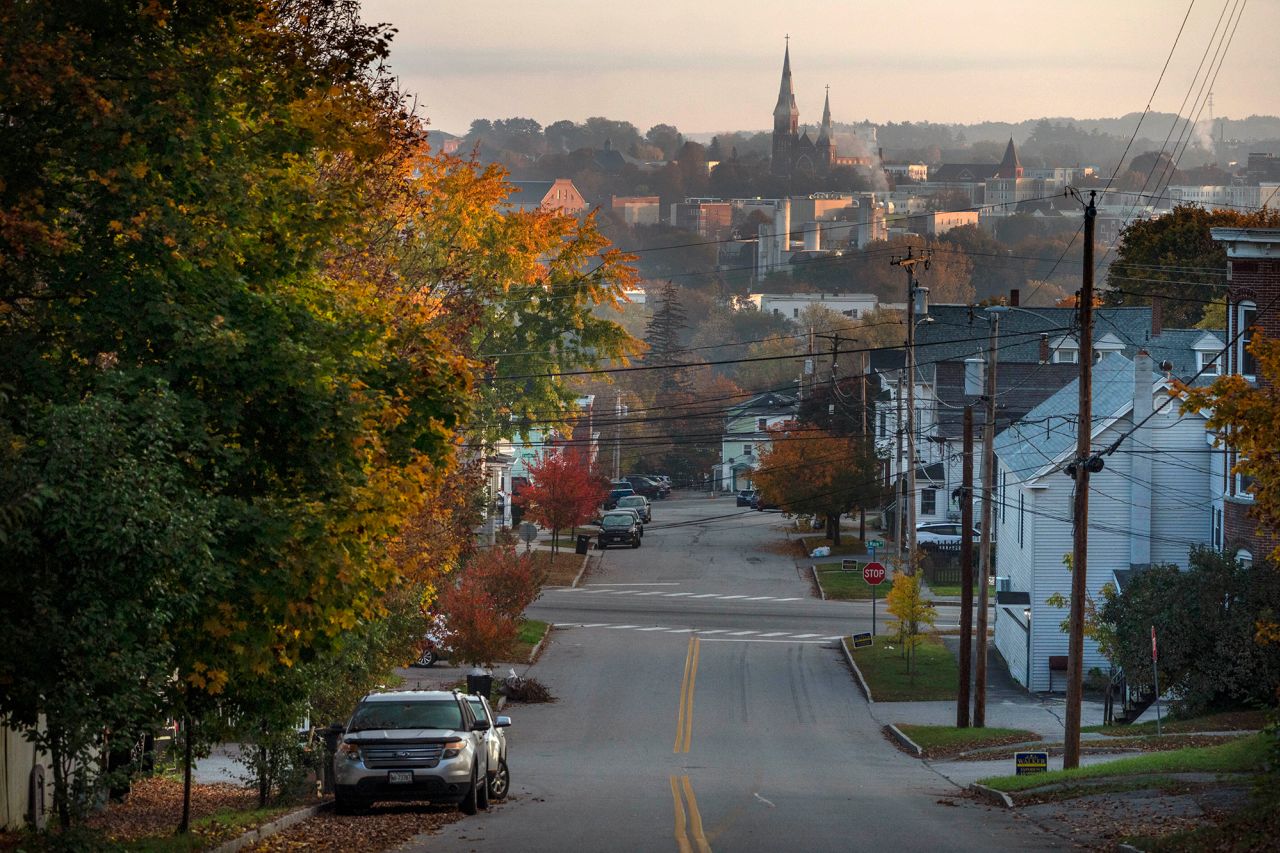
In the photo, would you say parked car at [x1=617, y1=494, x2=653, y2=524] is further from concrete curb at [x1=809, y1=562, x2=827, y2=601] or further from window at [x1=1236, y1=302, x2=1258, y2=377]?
window at [x1=1236, y1=302, x2=1258, y2=377]

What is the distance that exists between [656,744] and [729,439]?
7310 cm

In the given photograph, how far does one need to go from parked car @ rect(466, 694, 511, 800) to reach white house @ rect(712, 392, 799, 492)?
3376 inches

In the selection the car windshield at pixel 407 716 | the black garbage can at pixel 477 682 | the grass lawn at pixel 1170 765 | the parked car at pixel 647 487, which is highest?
the car windshield at pixel 407 716

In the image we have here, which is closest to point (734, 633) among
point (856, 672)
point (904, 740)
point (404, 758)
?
point (856, 672)

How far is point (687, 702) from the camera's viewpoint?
4316 cm

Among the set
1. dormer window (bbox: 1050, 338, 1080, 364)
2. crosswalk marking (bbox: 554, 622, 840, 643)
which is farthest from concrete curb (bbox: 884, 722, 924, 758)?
dormer window (bbox: 1050, 338, 1080, 364)

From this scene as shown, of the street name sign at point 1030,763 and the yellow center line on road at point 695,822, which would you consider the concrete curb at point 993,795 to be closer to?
the street name sign at point 1030,763

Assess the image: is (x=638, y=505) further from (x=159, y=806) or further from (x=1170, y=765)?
(x=159, y=806)

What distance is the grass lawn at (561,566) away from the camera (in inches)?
2751

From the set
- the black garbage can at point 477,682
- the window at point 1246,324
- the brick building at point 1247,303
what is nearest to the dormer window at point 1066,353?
the brick building at point 1247,303

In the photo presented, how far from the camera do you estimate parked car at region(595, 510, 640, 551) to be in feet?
266

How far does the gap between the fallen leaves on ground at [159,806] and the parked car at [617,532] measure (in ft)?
180

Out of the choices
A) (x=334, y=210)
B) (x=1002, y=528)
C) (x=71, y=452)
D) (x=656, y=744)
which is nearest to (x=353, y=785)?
(x=334, y=210)

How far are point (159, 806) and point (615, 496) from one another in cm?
8010
